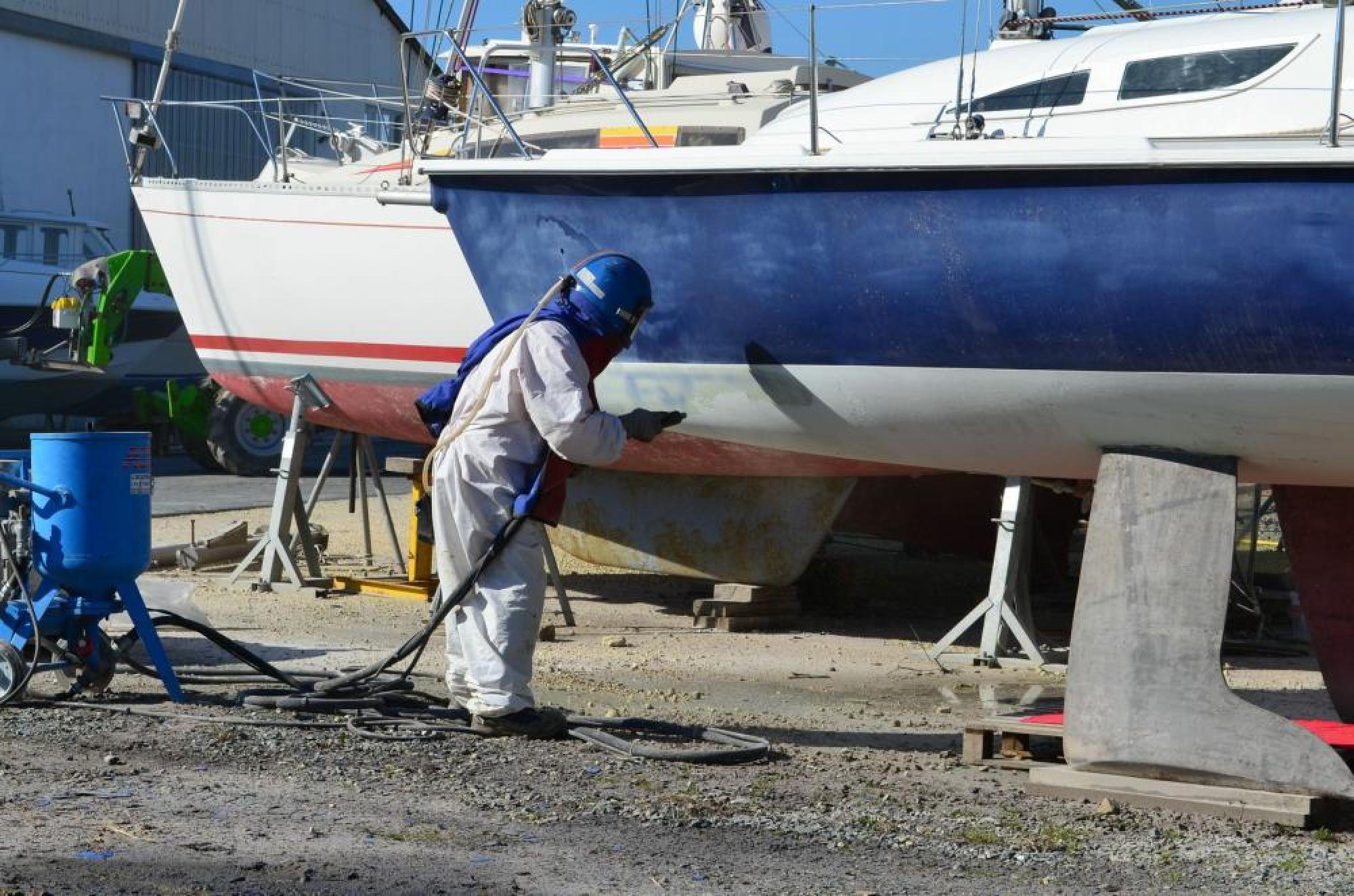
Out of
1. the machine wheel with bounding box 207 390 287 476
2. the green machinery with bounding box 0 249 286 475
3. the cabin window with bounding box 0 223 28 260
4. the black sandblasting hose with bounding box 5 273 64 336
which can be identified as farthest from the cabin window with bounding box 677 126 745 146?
the cabin window with bounding box 0 223 28 260

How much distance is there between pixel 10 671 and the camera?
564 centimetres

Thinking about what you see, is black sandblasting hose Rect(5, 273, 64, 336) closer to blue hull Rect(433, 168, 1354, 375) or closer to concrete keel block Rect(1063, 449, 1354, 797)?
blue hull Rect(433, 168, 1354, 375)

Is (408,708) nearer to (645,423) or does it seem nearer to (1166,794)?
(645,423)

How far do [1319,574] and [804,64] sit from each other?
4.77 metres

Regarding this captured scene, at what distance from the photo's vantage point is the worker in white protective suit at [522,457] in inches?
211

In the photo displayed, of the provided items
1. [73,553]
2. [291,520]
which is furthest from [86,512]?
[291,520]

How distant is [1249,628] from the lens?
867 centimetres

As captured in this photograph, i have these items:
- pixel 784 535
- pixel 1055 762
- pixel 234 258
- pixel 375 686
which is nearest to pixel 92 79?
pixel 234 258

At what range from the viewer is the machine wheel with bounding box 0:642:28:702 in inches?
220

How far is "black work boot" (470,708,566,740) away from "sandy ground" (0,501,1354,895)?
7 cm

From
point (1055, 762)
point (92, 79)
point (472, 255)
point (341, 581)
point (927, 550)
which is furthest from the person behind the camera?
point (92, 79)

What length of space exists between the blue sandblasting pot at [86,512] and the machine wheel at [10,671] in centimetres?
26

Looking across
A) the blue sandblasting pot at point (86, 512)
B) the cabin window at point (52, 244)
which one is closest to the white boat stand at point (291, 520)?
the blue sandblasting pot at point (86, 512)

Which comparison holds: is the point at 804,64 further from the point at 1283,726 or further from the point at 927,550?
the point at 1283,726
